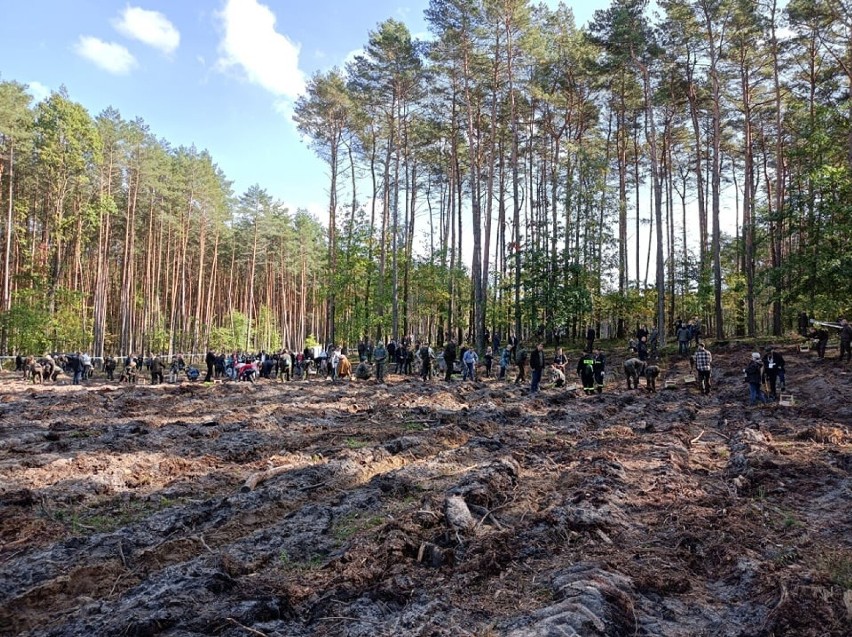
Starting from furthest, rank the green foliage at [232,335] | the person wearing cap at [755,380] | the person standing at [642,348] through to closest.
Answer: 1. the green foliage at [232,335]
2. the person standing at [642,348]
3. the person wearing cap at [755,380]

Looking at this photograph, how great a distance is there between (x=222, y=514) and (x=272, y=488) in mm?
884

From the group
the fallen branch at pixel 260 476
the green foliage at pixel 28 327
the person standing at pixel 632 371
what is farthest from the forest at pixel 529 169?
the fallen branch at pixel 260 476

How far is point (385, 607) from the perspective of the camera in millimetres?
4004

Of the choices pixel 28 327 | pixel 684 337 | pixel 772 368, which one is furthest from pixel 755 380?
pixel 28 327

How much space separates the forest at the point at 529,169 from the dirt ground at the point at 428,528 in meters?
15.4

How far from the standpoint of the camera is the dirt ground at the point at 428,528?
388 cm

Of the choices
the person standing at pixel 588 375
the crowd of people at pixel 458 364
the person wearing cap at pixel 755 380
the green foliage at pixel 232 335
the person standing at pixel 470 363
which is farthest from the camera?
the green foliage at pixel 232 335

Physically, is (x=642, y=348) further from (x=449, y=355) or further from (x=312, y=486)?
(x=312, y=486)

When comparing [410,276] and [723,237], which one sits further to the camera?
[723,237]

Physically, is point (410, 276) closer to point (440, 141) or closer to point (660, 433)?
point (440, 141)

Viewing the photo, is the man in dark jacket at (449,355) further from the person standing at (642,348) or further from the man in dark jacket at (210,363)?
the man in dark jacket at (210,363)

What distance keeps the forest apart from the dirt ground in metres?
15.4

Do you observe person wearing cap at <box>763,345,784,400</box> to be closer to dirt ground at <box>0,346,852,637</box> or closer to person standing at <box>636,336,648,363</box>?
dirt ground at <box>0,346,852,637</box>

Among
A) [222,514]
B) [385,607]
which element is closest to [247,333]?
[222,514]
